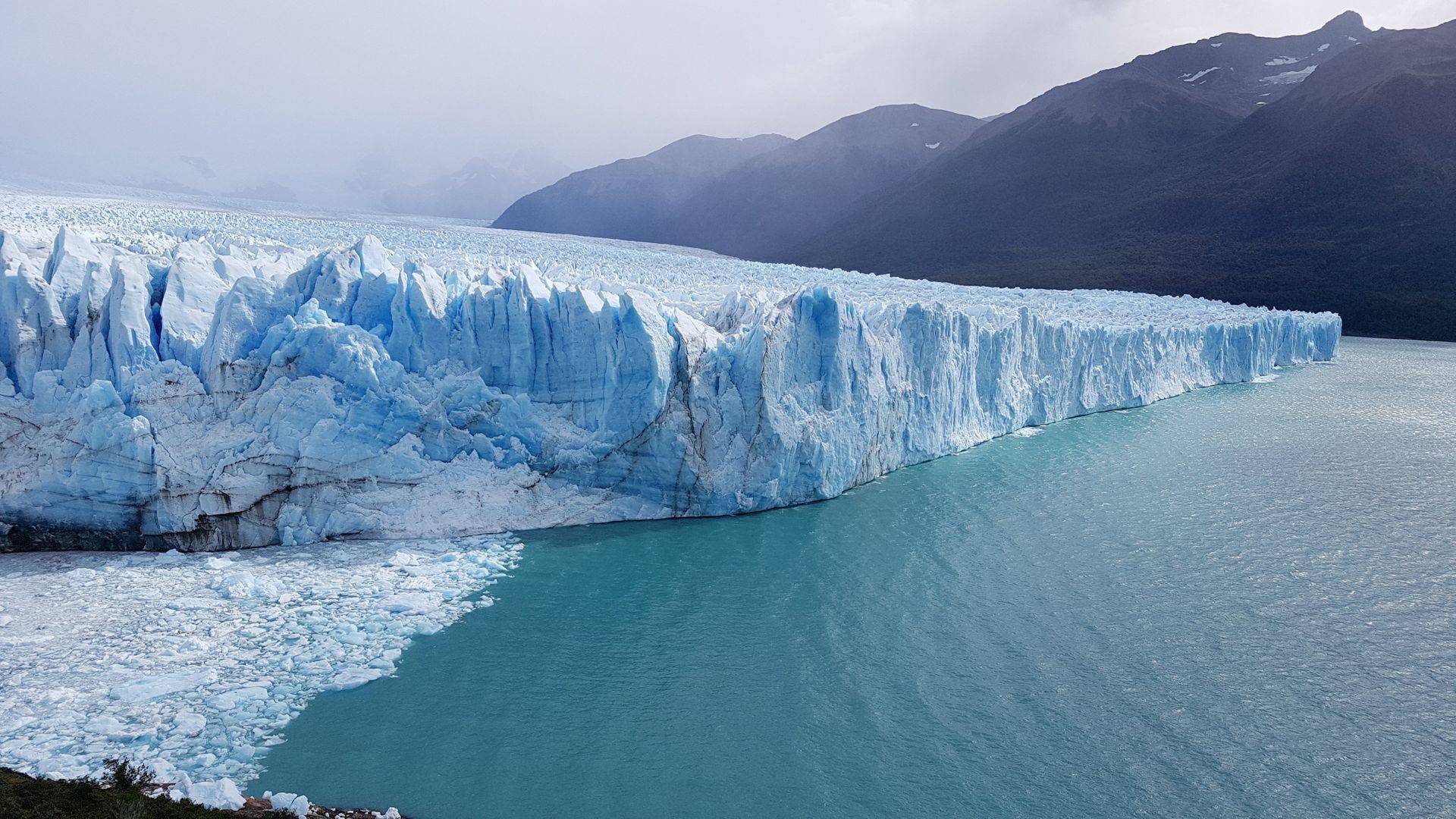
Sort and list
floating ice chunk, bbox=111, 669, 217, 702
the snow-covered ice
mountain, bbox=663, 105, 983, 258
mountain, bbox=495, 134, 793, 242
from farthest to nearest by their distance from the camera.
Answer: mountain, bbox=495, 134, 793, 242 → mountain, bbox=663, 105, 983, 258 → floating ice chunk, bbox=111, 669, 217, 702 → the snow-covered ice

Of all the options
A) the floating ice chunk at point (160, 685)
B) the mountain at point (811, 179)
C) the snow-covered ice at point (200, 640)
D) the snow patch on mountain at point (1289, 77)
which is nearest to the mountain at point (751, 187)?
the mountain at point (811, 179)

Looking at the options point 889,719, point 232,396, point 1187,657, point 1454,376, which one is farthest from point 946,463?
point 1454,376

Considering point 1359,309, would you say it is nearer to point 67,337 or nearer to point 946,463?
point 946,463

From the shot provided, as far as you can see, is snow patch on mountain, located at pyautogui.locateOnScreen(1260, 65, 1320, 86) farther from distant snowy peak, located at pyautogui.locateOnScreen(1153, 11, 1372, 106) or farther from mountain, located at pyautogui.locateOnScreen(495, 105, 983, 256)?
mountain, located at pyautogui.locateOnScreen(495, 105, 983, 256)

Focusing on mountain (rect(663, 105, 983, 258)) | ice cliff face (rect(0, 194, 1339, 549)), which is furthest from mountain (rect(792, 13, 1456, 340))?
ice cliff face (rect(0, 194, 1339, 549))

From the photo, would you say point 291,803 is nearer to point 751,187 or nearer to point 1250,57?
point 751,187

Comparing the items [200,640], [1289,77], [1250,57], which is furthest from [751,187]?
[200,640]

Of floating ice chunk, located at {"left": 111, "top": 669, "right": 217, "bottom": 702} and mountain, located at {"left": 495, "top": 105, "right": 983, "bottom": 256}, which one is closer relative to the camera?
floating ice chunk, located at {"left": 111, "top": 669, "right": 217, "bottom": 702}
